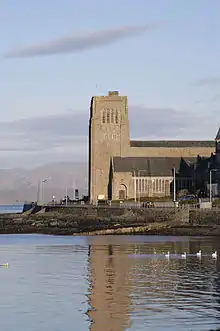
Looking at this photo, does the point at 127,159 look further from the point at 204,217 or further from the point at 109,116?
the point at 204,217

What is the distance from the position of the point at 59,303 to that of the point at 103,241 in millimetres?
42019

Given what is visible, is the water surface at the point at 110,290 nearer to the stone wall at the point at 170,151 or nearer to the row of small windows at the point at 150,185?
the row of small windows at the point at 150,185

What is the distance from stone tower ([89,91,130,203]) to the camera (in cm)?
14900

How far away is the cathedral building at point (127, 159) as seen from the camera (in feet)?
460

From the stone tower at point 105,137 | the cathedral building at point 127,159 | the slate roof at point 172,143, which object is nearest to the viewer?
the cathedral building at point 127,159

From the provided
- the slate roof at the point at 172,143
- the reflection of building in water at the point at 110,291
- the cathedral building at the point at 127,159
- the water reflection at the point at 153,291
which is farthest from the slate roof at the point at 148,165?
the reflection of building in water at the point at 110,291

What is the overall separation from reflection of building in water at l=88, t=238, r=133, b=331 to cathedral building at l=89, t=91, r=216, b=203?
79113 millimetres

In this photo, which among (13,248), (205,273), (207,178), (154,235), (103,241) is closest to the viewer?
(205,273)

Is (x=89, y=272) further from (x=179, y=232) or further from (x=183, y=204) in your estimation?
(x=183, y=204)

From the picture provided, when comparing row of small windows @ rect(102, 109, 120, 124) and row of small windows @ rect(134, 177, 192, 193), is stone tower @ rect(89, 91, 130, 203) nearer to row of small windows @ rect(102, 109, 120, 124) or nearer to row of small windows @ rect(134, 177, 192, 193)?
row of small windows @ rect(102, 109, 120, 124)

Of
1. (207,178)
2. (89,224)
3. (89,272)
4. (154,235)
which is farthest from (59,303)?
(207,178)

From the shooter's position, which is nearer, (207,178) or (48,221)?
(48,221)

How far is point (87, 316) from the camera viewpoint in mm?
31375

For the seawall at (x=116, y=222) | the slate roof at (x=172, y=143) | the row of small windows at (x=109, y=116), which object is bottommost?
the seawall at (x=116, y=222)
